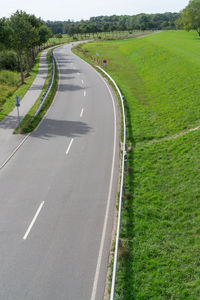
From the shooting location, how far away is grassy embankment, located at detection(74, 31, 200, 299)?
30.1ft

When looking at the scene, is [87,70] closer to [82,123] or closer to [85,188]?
[82,123]

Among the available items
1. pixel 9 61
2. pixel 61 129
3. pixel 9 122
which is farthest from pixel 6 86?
pixel 61 129

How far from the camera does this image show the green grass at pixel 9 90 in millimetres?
29913

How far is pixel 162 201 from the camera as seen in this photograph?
13.5 m

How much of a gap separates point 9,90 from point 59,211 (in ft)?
98.6

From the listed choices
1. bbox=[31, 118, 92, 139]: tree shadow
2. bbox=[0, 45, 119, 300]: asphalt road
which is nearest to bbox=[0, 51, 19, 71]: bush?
bbox=[31, 118, 92, 139]: tree shadow

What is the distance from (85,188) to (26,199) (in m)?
2.87

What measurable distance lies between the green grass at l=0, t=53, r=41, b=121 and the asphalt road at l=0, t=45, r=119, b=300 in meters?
7.31

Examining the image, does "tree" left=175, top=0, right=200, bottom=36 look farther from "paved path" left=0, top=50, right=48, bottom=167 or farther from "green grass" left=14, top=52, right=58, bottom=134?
"green grass" left=14, top=52, right=58, bottom=134

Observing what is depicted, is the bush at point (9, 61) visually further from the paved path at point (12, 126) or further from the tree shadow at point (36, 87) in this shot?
the paved path at point (12, 126)

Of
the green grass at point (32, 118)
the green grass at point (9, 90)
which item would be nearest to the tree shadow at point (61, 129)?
the green grass at point (32, 118)

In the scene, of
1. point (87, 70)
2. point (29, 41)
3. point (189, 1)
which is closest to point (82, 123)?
point (29, 41)

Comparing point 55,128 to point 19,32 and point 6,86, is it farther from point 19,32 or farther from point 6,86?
point 19,32

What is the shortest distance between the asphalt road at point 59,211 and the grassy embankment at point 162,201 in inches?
36.3
